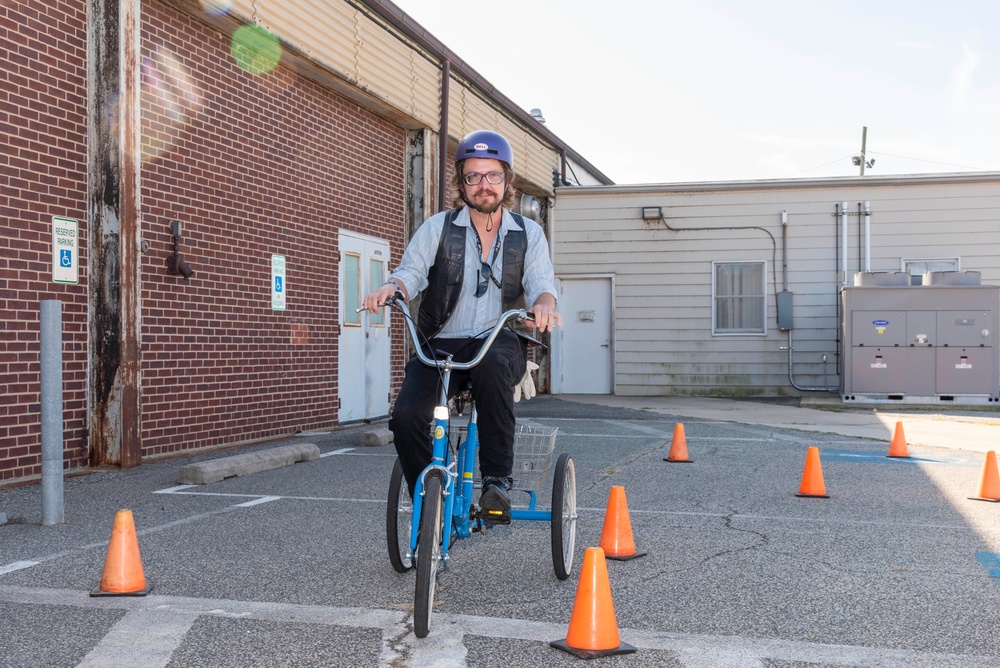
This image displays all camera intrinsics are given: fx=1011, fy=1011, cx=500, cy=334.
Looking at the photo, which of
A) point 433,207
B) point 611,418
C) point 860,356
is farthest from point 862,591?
point 860,356

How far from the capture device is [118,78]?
868 cm

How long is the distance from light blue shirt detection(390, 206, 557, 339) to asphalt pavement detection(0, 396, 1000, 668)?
4.08 ft

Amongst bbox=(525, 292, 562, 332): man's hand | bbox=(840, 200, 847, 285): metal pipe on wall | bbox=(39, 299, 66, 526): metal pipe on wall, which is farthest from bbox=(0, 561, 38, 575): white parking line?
bbox=(840, 200, 847, 285): metal pipe on wall

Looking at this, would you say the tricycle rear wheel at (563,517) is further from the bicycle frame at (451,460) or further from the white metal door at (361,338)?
the white metal door at (361,338)

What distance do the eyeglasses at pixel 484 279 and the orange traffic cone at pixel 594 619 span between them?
5.06 ft

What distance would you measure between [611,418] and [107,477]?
8.21 metres

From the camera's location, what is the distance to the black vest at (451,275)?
4797 mm

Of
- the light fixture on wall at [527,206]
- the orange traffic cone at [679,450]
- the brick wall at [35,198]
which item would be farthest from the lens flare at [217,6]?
the light fixture on wall at [527,206]

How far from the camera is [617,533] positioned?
17.8 ft

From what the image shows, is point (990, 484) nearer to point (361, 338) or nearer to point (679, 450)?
point (679, 450)

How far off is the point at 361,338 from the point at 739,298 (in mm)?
9566

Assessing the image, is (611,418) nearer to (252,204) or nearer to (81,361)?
(252,204)

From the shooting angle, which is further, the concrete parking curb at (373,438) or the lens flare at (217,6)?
the concrete parking curb at (373,438)

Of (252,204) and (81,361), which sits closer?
(81,361)
